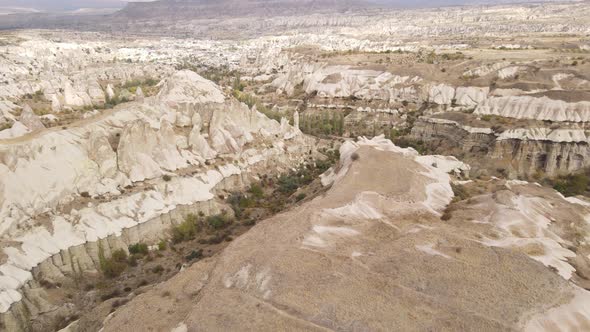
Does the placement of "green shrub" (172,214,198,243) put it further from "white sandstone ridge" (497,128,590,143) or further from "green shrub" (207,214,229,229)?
"white sandstone ridge" (497,128,590,143)

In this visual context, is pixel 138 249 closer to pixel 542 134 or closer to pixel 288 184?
pixel 288 184

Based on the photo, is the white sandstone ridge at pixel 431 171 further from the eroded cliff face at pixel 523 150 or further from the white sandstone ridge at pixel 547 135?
the white sandstone ridge at pixel 547 135

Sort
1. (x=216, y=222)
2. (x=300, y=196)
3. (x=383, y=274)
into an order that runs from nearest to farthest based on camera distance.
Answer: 1. (x=383, y=274)
2. (x=216, y=222)
3. (x=300, y=196)

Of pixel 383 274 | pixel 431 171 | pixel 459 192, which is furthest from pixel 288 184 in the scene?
pixel 383 274

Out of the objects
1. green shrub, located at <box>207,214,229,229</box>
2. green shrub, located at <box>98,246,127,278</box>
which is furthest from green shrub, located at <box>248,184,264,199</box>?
green shrub, located at <box>98,246,127,278</box>

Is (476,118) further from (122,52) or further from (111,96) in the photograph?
(122,52)

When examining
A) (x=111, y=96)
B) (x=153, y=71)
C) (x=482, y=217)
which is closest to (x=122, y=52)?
(x=153, y=71)
